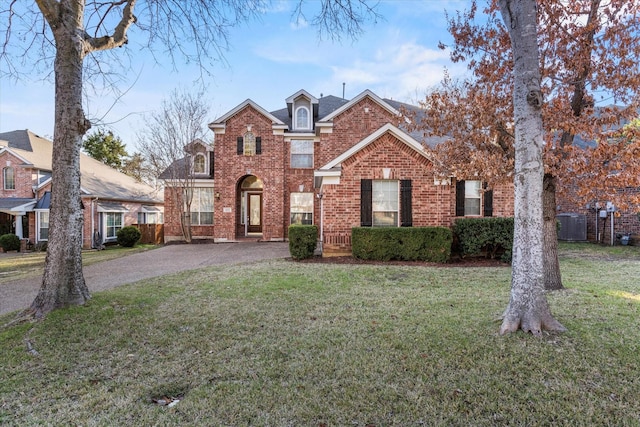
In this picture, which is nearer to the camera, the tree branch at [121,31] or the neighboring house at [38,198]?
the tree branch at [121,31]

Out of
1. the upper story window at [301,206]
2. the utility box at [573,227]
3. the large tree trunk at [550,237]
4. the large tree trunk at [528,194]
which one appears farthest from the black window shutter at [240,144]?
the utility box at [573,227]

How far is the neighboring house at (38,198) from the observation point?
18.4 metres

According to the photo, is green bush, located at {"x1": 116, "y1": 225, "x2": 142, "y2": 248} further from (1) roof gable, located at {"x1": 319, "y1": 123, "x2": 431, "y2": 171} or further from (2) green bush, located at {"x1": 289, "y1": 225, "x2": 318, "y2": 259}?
(1) roof gable, located at {"x1": 319, "y1": 123, "x2": 431, "y2": 171}

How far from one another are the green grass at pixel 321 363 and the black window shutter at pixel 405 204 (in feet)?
17.3

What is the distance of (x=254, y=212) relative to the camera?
20.4 meters

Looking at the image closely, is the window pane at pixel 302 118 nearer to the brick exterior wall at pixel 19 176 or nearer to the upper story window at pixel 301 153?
the upper story window at pixel 301 153

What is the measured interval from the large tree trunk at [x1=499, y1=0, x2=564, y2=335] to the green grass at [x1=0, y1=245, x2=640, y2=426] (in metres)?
0.32

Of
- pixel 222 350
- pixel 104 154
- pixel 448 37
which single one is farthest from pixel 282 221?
pixel 104 154

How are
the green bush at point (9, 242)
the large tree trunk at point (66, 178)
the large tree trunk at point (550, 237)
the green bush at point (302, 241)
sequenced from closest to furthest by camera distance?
the large tree trunk at point (66, 178) → the large tree trunk at point (550, 237) → the green bush at point (302, 241) → the green bush at point (9, 242)

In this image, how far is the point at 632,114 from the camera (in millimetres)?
6238

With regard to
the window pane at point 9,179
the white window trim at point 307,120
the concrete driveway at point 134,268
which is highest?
the white window trim at point 307,120

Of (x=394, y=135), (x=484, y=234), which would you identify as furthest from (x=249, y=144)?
(x=484, y=234)

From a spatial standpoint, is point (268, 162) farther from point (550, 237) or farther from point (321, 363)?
point (321, 363)

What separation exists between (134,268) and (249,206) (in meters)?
9.98
